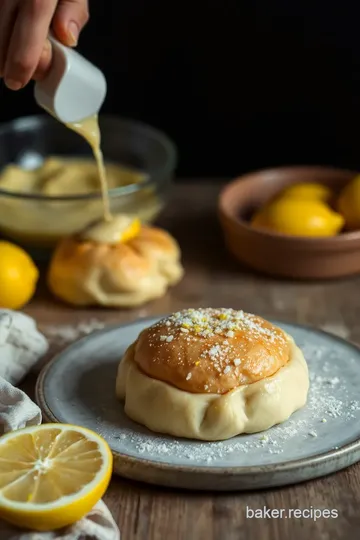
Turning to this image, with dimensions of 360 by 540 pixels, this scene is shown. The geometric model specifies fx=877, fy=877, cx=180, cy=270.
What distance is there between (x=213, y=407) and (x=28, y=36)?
704 millimetres

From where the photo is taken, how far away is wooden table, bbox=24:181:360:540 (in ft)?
3.78

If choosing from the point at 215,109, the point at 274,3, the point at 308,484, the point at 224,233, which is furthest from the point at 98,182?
the point at 308,484

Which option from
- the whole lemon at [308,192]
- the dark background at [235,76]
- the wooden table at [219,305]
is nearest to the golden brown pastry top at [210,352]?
the wooden table at [219,305]

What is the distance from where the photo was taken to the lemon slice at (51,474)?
Answer: 1.07 metres

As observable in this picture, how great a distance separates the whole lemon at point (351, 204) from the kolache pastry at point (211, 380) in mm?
669

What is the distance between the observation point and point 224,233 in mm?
2051

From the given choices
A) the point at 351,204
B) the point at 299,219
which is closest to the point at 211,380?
the point at 299,219

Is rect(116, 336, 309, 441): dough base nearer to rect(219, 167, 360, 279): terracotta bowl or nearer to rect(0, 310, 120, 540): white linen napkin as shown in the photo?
rect(0, 310, 120, 540): white linen napkin

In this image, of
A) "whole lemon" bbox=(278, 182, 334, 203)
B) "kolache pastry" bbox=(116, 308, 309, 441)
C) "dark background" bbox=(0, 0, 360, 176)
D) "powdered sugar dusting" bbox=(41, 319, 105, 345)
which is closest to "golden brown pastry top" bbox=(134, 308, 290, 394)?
"kolache pastry" bbox=(116, 308, 309, 441)

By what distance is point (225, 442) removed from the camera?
50.2 inches

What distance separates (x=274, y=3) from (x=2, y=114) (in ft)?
2.62

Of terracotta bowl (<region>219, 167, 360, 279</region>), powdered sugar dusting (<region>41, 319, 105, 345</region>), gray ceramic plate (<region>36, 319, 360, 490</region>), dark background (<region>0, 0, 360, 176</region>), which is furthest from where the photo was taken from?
dark background (<region>0, 0, 360, 176</region>)

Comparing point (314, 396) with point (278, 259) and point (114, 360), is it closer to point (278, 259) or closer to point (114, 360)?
point (114, 360)

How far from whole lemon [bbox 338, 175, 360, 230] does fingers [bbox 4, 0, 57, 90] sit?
804 millimetres
